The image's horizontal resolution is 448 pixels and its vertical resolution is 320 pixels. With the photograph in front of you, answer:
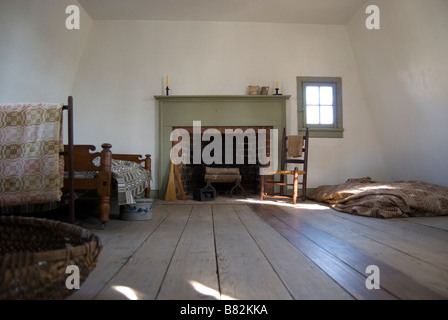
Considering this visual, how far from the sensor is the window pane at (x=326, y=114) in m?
4.73

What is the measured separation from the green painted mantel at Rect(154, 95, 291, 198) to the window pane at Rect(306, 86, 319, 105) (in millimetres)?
408

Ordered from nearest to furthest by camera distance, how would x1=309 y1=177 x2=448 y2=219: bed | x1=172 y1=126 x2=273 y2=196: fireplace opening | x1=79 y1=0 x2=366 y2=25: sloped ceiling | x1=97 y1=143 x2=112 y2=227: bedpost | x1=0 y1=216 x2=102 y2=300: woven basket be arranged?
x1=0 y1=216 x2=102 y2=300: woven basket < x1=97 y1=143 x2=112 y2=227: bedpost < x1=309 y1=177 x2=448 y2=219: bed < x1=79 y1=0 x2=366 y2=25: sloped ceiling < x1=172 y1=126 x2=273 y2=196: fireplace opening

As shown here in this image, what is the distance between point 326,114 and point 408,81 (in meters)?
1.30

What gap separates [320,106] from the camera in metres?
4.74

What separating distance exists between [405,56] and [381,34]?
52 centimetres

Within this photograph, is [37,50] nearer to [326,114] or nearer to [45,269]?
[45,269]

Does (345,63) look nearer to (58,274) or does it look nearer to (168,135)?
(168,135)

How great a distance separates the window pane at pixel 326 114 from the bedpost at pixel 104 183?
144 inches

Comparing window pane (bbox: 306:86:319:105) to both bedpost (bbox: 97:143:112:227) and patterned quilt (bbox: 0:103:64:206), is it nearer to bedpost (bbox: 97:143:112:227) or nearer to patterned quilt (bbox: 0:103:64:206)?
bedpost (bbox: 97:143:112:227)

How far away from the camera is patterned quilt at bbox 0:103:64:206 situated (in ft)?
5.85

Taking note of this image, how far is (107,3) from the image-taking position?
410 centimetres

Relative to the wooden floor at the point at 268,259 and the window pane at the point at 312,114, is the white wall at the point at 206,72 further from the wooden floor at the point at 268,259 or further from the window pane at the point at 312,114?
the wooden floor at the point at 268,259

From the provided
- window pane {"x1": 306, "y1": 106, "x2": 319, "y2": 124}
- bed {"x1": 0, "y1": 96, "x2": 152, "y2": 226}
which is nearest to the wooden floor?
bed {"x1": 0, "y1": 96, "x2": 152, "y2": 226}

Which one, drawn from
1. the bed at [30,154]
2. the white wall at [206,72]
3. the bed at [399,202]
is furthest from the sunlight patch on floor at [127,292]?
the white wall at [206,72]
